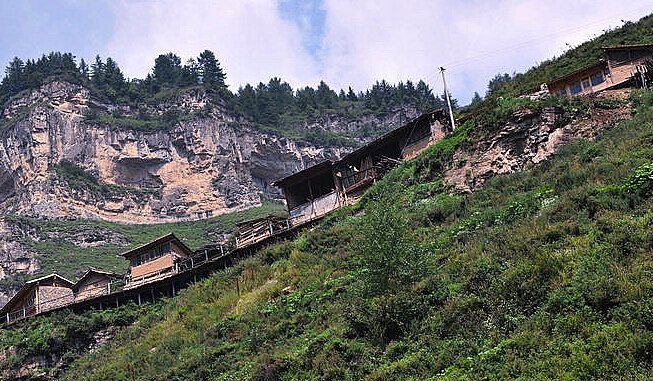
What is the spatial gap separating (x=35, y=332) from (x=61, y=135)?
76.7 metres

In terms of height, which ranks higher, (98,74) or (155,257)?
(98,74)

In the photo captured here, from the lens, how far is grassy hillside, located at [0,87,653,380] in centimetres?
1267

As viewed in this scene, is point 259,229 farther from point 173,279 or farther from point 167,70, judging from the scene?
point 167,70

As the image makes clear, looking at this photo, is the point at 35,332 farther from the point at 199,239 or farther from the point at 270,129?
the point at 270,129

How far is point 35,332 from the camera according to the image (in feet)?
125

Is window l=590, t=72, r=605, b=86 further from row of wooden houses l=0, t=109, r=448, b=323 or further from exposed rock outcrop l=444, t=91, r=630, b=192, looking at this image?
row of wooden houses l=0, t=109, r=448, b=323

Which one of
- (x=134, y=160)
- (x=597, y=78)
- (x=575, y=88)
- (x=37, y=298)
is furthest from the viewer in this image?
(x=134, y=160)

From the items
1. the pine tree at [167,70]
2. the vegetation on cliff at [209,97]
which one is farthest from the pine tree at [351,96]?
the pine tree at [167,70]

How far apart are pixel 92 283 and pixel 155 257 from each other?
5.12 meters

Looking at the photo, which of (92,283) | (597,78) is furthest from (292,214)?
(597,78)

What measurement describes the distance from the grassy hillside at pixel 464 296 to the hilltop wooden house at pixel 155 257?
13199 mm

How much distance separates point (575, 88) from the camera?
121 feet

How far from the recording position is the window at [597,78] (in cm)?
3625

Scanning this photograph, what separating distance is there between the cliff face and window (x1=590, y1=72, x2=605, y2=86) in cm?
7600
